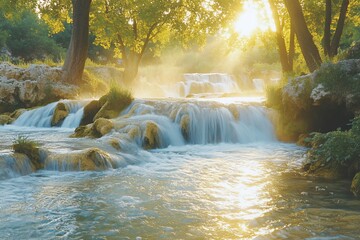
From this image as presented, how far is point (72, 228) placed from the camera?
4602 mm

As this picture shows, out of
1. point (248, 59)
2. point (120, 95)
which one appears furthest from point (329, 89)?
point (248, 59)

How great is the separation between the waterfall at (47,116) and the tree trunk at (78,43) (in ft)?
→ 9.93

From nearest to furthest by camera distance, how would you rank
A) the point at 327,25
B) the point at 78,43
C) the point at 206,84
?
the point at 327,25 → the point at 78,43 → the point at 206,84

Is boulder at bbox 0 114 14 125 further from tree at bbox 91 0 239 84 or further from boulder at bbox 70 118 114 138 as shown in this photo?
tree at bbox 91 0 239 84

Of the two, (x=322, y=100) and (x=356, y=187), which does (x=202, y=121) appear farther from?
(x=356, y=187)

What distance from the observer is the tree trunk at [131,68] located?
85.0ft

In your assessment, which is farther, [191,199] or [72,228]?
[191,199]

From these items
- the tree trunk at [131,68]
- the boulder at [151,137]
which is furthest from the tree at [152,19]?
the boulder at [151,137]

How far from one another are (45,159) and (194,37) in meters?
19.7

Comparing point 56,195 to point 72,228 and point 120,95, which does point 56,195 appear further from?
point 120,95

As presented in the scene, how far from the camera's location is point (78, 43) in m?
18.6

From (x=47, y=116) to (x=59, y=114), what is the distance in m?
0.82

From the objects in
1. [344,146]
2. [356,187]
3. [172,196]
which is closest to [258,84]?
[344,146]

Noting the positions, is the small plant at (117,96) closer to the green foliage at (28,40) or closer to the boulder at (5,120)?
the boulder at (5,120)
